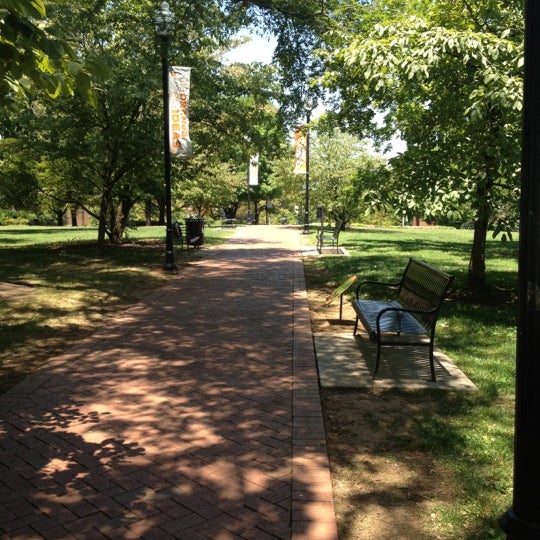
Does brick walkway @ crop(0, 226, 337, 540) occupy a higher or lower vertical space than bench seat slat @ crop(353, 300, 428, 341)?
lower

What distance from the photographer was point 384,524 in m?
3.04

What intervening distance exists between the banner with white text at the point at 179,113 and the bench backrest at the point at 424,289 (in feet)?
23.8

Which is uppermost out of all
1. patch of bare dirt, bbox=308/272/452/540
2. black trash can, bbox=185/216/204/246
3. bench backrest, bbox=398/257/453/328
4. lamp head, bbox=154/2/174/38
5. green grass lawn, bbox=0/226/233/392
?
lamp head, bbox=154/2/174/38

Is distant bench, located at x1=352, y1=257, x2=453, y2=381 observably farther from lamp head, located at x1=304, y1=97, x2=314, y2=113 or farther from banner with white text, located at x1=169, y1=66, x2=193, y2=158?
lamp head, located at x1=304, y1=97, x2=314, y2=113

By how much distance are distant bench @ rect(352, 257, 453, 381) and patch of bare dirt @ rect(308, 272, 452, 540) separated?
2.18ft

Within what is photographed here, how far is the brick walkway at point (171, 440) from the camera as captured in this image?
3.07 metres

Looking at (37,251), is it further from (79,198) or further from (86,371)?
(86,371)

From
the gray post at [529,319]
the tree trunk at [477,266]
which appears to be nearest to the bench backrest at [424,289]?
the tree trunk at [477,266]

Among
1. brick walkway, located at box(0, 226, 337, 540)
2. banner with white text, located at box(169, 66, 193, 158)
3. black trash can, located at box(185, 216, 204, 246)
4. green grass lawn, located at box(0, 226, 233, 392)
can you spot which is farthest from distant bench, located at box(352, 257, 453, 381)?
black trash can, located at box(185, 216, 204, 246)

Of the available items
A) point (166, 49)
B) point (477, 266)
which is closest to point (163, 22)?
point (166, 49)

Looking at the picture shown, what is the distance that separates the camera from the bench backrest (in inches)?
217

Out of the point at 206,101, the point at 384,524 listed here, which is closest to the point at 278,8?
the point at 206,101

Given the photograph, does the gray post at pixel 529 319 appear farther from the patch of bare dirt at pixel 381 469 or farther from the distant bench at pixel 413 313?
the distant bench at pixel 413 313

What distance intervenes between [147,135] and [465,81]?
900 cm
